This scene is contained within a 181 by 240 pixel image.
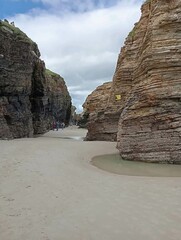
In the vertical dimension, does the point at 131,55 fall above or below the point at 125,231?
above

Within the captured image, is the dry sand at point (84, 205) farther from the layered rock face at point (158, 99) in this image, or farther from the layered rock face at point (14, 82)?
the layered rock face at point (14, 82)

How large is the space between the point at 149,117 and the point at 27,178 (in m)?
7.75

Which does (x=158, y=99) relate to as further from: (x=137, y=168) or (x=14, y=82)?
(x=14, y=82)

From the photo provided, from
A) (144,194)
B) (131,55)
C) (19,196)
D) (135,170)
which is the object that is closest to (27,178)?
(19,196)

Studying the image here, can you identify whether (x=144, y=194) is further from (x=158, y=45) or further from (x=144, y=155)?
(x=158, y=45)

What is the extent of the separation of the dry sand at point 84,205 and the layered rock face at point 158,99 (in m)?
4.06

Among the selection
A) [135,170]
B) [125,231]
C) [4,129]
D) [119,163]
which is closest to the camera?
[125,231]

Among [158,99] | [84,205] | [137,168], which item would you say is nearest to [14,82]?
[158,99]

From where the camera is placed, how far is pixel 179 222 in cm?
667

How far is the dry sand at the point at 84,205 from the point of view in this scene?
20.2ft

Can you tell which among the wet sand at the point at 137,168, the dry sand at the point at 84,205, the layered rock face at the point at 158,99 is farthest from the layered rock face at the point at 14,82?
the dry sand at the point at 84,205

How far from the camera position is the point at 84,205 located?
7.88 m

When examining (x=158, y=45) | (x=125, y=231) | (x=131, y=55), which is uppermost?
(x=131, y=55)

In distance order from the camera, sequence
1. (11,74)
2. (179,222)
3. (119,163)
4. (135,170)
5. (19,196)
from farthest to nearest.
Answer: (11,74)
(119,163)
(135,170)
(19,196)
(179,222)
